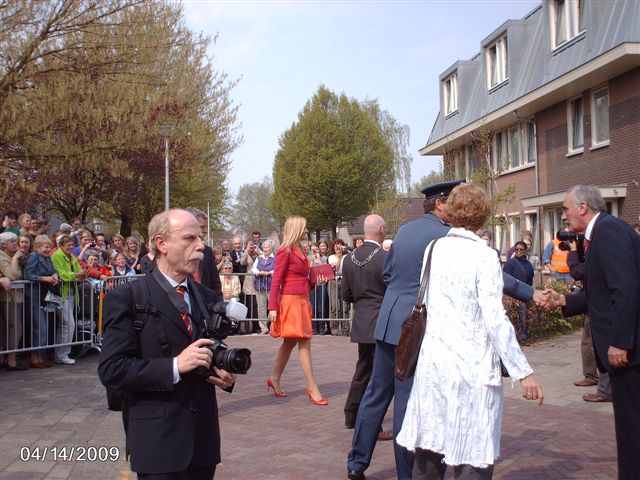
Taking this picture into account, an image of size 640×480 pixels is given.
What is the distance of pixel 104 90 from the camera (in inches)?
448

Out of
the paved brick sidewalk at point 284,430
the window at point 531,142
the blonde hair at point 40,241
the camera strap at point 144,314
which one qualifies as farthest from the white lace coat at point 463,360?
the window at point 531,142

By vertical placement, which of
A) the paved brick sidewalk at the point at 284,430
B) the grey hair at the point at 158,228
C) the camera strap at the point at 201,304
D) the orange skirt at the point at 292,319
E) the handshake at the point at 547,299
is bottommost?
the paved brick sidewalk at the point at 284,430

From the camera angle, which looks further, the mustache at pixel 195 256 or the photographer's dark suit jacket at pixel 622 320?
the photographer's dark suit jacket at pixel 622 320

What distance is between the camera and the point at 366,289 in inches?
245

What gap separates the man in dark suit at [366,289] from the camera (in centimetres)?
615

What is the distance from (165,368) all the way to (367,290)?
3562 mm

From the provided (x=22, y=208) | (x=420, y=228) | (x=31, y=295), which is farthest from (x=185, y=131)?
(x=420, y=228)

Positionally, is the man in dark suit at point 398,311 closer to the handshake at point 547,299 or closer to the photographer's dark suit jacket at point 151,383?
the handshake at point 547,299

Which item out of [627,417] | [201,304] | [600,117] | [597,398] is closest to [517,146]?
[600,117]

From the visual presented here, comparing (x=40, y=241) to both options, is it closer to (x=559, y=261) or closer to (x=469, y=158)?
(x=559, y=261)

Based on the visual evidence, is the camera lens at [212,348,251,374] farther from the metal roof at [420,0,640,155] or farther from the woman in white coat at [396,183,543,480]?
the metal roof at [420,0,640,155]
